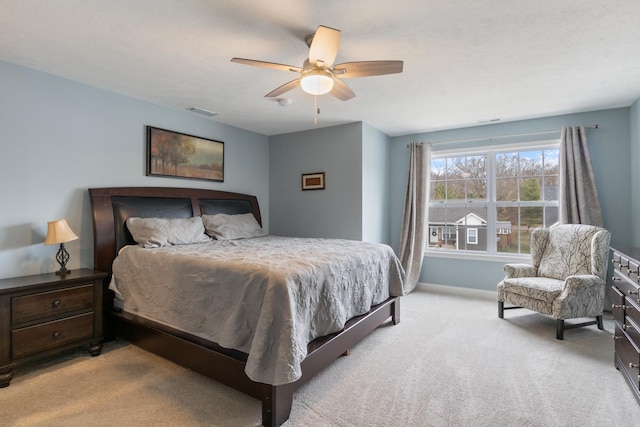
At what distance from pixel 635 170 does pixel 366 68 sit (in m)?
3.59

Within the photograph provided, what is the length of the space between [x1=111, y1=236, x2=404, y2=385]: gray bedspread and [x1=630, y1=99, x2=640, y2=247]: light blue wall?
2983 millimetres

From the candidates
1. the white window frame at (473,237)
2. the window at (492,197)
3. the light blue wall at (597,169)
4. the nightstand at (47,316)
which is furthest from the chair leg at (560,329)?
the nightstand at (47,316)

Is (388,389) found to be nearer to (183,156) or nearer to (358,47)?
(358,47)

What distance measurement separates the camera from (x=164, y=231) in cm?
319

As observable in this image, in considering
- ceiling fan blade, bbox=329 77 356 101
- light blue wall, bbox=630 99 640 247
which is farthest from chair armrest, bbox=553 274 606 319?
ceiling fan blade, bbox=329 77 356 101

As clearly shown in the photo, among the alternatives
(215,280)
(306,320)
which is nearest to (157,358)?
(215,280)

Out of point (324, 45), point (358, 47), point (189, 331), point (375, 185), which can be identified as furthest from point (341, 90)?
point (375, 185)

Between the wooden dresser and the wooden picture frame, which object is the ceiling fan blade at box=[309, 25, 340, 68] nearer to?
the wooden dresser

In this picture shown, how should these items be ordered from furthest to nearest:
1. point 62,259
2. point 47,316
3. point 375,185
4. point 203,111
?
point 375,185 → point 203,111 → point 62,259 → point 47,316

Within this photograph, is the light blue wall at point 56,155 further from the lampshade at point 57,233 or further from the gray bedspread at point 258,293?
the gray bedspread at point 258,293

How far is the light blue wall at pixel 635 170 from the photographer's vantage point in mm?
3418

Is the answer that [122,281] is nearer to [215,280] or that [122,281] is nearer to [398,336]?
[215,280]

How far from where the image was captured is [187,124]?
4004mm

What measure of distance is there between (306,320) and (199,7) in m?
2.06
